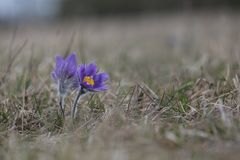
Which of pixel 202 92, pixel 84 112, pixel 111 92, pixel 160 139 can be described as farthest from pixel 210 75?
pixel 160 139

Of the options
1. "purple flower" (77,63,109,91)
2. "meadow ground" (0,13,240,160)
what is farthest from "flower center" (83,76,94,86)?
"meadow ground" (0,13,240,160)

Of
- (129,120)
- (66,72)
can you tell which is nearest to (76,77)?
(66,72)

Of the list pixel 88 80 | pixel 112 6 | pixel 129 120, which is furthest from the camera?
pixel 112 6

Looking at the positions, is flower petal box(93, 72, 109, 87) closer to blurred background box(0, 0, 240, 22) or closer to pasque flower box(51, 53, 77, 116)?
pasque flower box(51, 53, 77, 116)

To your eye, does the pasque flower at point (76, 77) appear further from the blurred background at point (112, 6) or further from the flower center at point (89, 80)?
the blurred background at point (112, 6)

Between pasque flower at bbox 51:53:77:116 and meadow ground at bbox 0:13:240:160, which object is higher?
pasque flower at bbox 51:53:77:116

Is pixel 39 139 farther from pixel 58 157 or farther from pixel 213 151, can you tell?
pixel 213 151

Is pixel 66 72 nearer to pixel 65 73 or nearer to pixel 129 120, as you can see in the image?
pixel 65 73
